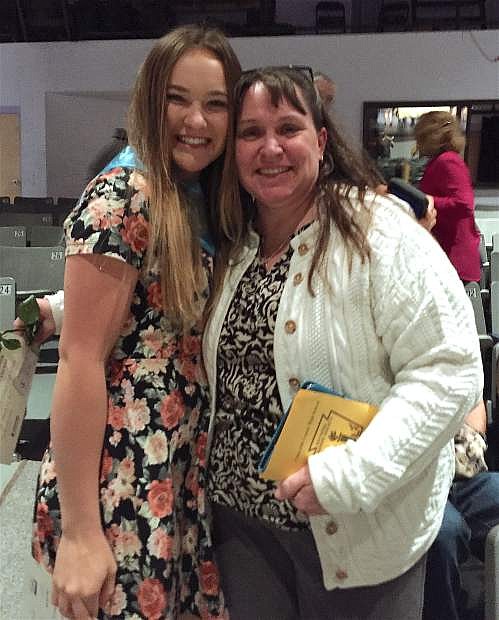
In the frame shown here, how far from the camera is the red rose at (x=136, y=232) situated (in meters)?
1.01

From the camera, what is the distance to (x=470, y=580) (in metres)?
1.53

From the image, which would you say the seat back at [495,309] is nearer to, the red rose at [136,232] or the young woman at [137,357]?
the young woman at [137,357]

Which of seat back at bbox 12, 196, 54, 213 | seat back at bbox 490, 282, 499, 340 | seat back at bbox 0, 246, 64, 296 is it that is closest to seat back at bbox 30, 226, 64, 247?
seat back at bbox 0, 246, 64, 296

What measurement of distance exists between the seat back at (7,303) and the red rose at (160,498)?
1778 mm

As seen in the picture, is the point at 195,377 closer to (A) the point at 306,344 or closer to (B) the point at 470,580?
(A) the point at 306,344

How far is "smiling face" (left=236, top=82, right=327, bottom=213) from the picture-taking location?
1.05 meters

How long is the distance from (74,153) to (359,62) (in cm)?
401

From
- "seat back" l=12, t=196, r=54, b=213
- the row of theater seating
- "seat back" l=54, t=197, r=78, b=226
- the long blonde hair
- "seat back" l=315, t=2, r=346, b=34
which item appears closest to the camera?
the long blonde hair

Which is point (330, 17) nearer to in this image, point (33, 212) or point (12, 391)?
point (33, 212)

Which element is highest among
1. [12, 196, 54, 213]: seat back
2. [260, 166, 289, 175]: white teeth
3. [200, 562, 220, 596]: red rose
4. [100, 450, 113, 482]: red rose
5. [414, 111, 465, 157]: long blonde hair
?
[12, 196, 54, 213]: seat back

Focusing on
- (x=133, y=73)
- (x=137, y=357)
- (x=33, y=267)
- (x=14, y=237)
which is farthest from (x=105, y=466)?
(x=133, y=73)

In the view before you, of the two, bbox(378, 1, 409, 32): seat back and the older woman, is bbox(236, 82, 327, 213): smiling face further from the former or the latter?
bbox(378, 1, 409, 32): seat back

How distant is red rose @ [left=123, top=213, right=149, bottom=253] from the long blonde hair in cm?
248

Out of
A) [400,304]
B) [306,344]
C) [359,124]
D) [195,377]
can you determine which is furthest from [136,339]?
[359,124]
